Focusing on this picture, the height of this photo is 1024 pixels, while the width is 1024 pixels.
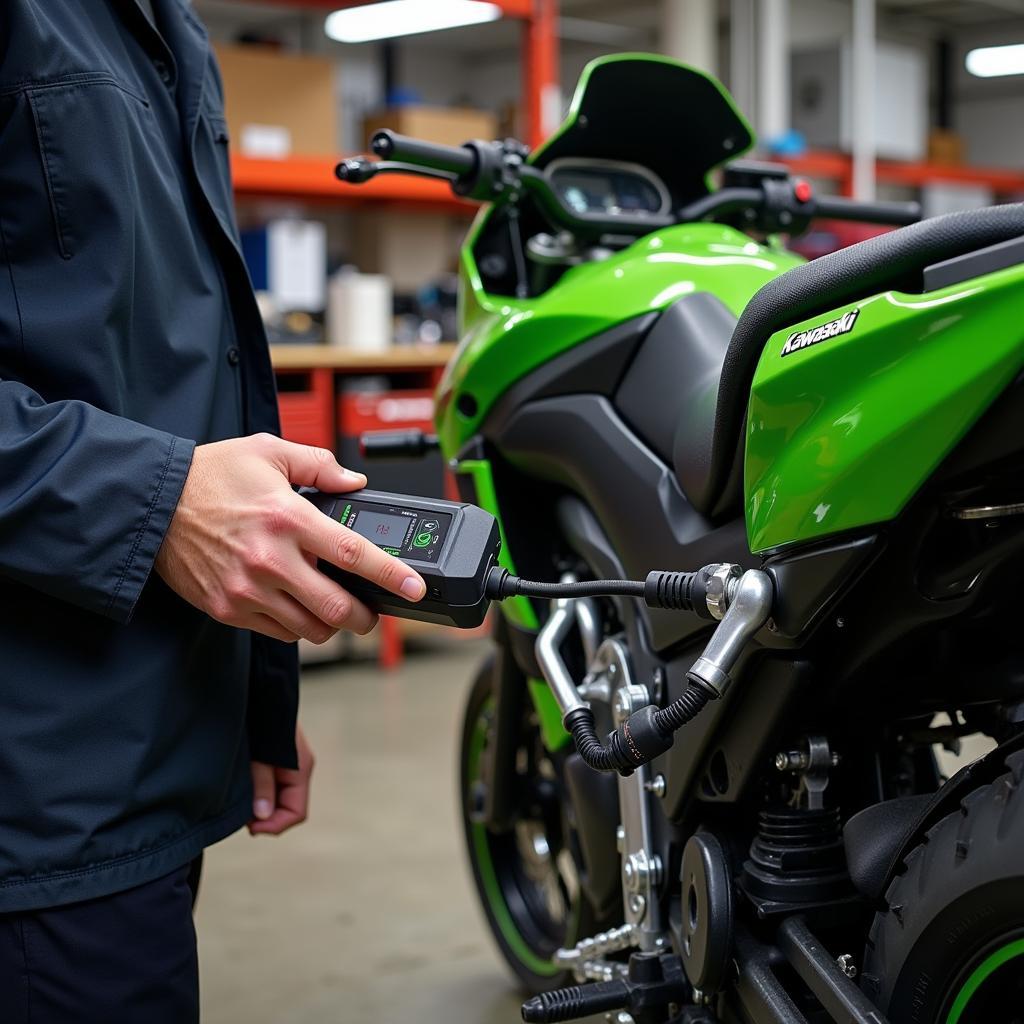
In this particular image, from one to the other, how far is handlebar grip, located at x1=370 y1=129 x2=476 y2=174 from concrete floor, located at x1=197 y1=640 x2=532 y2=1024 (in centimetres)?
107

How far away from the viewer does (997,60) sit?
28.7 ft

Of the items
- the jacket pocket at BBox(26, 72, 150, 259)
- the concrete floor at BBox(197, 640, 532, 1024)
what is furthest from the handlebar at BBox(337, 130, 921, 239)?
the concrete floor at BBox(197, 640, 532, 1024)

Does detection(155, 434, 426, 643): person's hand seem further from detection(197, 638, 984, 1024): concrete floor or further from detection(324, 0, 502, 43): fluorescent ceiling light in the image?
detection(324, 0, 502, 43): fluorescent ceiling light

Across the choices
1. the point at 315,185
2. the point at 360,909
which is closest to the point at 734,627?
the point at 360,909

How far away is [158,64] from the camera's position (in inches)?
36.8

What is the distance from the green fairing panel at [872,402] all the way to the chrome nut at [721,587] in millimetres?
A: 27

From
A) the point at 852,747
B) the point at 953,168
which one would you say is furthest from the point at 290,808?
the point at 953,168

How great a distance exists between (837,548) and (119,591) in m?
0.44

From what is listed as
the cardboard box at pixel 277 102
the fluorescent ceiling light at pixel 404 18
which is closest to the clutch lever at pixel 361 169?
the cardboard box at pixel 277 102

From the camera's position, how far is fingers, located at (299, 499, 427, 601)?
30.0 inches

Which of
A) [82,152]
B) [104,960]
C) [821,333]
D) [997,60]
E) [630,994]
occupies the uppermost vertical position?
[997,60]

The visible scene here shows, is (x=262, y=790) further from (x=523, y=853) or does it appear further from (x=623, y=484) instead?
(x=523, y=853)

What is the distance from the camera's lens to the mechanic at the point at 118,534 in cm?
77

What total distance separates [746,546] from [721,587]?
11 cm
